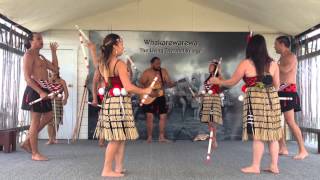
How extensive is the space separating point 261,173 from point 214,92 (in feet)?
8.29

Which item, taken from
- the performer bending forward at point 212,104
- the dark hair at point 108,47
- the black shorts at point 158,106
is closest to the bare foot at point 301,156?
the performer bending forward at point 212,104

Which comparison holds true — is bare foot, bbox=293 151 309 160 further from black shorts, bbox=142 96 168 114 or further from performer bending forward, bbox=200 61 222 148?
black shorts, bbox=142 96 168 114

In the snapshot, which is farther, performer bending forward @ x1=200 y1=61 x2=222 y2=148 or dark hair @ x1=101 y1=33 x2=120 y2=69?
performer bending forward @ x1=200 y1=61 x2=222 y2=148

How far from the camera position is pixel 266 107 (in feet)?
14.7

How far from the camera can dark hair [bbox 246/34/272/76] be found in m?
4.46

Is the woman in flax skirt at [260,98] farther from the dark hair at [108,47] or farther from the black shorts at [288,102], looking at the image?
the black shorts at [288,102]

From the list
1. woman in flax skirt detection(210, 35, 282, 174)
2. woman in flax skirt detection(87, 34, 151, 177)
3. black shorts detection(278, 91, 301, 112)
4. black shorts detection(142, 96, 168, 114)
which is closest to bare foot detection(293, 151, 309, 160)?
black shorts detection(278, 91, 301, 112)

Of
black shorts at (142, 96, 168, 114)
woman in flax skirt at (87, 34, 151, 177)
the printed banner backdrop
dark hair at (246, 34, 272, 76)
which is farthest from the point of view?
the printed banner backdrop

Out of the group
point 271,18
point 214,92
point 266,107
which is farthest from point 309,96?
point 266,107

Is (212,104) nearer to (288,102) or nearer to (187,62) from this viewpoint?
(288,102)

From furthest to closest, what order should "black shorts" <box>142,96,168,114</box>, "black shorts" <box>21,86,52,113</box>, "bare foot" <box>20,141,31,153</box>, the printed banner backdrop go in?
the printed banner backdrop < "black shorts" <box>142,96,168,114</box> < "bare foot" <box>20,141,31,153</box> < "black shorts" <box>21,86,52,113</box>

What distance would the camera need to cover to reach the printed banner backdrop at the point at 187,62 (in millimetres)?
8672

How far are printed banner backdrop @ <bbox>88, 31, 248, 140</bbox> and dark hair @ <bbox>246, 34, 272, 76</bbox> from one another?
4177mm

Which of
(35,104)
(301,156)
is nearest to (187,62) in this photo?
(301,156)
